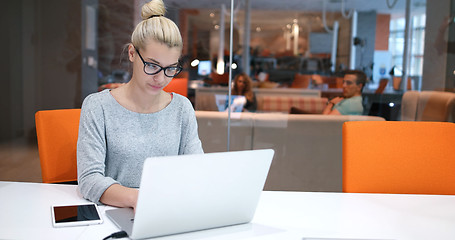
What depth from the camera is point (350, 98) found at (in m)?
3.96

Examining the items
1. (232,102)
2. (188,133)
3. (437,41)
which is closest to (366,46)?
(437,41)

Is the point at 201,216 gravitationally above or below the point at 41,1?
below

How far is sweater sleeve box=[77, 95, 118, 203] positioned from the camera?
151 centimetres

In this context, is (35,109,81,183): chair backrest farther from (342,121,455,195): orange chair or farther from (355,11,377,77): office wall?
(355,11,377,77): office wall

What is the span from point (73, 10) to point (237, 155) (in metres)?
2.87

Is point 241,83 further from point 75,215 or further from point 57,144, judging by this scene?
point 75,215

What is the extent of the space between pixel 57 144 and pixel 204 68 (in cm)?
186

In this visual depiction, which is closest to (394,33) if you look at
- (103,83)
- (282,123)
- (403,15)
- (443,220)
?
(403,15)

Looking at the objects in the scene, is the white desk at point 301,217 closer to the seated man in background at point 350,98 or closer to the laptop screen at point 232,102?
the laptop screen at point 232,102

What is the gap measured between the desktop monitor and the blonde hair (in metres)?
1.91

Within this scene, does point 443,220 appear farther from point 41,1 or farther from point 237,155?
point 41,1

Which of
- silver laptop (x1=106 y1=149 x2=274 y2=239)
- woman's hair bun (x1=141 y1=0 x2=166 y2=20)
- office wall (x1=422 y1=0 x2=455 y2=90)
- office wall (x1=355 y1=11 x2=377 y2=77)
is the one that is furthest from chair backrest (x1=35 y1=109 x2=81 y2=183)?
office wall (x1=422 y1=0 x2=455 y2=90)

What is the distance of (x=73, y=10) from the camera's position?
3.59m

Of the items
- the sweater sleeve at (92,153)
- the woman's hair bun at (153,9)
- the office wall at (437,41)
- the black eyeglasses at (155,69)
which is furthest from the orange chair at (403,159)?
the office wall at (437,41)
